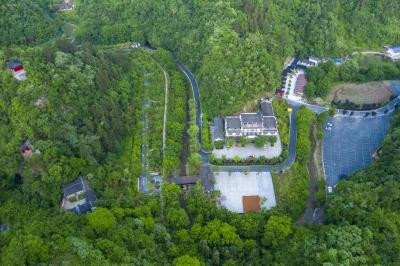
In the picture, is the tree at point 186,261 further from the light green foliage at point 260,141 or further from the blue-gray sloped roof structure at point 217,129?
the light green foliage at point 260,141

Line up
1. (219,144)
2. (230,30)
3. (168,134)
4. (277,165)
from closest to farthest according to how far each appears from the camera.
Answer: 1. (277,165)
2. (219,144)
3. (168,134)
4. (230,30)

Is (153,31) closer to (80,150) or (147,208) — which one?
(80,150)

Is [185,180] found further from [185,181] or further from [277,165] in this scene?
[277,165]

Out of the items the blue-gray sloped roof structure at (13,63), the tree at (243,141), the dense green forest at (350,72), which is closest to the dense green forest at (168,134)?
the dense green forest at (350,72)

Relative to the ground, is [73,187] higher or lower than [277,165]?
higher

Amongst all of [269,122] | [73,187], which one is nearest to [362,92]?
[269,122]

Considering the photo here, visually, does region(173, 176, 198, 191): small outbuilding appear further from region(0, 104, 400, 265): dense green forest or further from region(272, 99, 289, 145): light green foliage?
region(272, 99, 289, 145): light green foliage

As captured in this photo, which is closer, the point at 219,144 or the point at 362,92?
the point at 219,144

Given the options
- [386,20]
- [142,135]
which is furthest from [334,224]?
[386,20]
